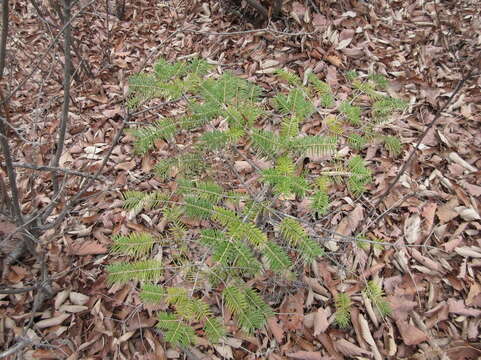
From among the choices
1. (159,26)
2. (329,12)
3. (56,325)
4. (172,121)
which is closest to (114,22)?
(159,26)

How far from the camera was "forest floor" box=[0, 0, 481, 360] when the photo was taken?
5.30 feet

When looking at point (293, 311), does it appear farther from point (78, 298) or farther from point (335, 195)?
point (78, 298)

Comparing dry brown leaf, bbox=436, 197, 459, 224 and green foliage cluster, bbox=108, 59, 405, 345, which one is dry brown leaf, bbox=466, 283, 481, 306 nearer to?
dry brown leaf, bbox=436, 197, 459, 224

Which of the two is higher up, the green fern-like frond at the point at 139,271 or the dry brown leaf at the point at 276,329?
the green fern-like frond at the point at 139,271

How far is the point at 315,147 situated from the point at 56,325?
1.47 meters

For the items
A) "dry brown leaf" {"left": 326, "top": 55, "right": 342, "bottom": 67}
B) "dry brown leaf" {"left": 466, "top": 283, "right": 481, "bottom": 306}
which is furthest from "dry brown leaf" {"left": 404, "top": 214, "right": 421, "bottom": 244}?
"dry brown leaf" {"left": 326, "top": 55, "right": 342, "bottom": 67}

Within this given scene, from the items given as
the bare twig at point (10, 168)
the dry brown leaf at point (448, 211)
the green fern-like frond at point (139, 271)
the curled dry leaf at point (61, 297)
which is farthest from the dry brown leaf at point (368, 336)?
the bare twig at point (10, 168)

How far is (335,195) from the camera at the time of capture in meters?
2.06

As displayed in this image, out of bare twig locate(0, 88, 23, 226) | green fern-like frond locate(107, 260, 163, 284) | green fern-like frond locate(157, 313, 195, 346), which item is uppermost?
bare twig locate(0, 88, 23, 226)

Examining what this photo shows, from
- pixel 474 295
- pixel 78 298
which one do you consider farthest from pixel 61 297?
pixel 474 295

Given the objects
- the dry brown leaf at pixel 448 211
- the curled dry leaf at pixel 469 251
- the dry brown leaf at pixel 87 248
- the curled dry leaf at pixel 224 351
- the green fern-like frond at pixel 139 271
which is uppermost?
the green fern-like frond at pixel 139 271

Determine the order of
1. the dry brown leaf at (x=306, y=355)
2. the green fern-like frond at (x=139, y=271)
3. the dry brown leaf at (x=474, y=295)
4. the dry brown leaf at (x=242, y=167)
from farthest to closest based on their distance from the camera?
the dry brown leaf at (x=242, y=167) < the dry brown leaf at (x=474, y=295) < the dry brown leaf at (x=306, y=355) < the green fern-like frond at (x=139, y=271)

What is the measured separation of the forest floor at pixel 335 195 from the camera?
5.30ft

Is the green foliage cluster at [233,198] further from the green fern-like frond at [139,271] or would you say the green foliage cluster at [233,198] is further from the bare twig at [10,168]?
the bare twig at [10,168]
